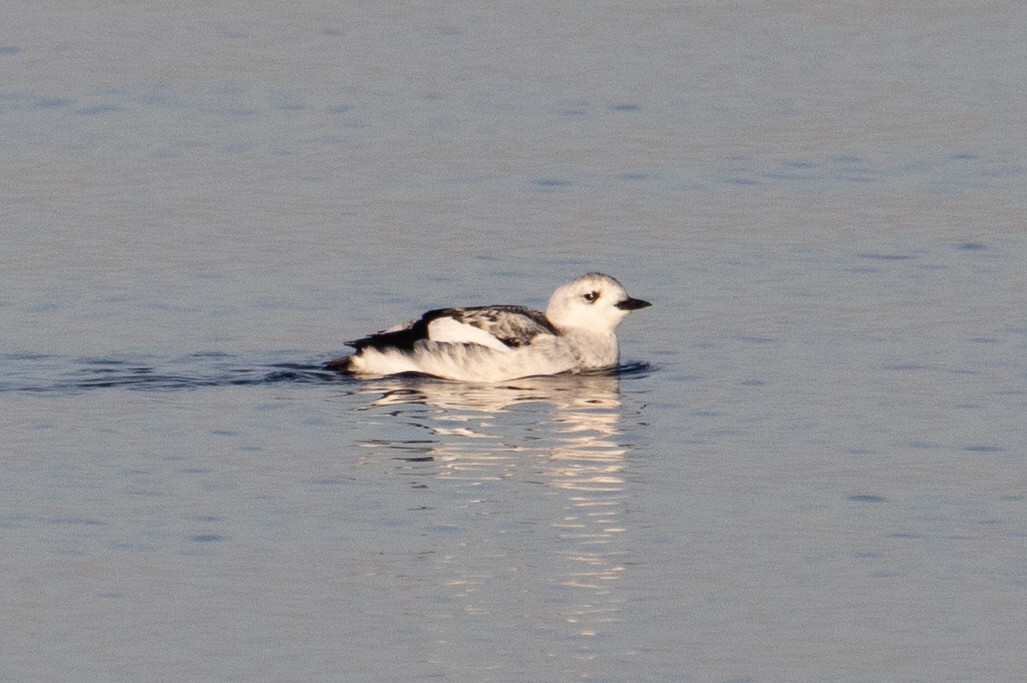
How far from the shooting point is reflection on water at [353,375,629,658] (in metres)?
13.8

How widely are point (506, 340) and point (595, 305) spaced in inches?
44.2

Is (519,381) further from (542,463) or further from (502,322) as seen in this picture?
(542,463)

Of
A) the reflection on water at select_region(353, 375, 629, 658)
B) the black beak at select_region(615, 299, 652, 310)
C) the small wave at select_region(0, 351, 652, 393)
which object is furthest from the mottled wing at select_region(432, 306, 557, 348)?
the small wave at select_region(0, 351, 652, 393)

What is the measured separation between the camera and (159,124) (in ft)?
104

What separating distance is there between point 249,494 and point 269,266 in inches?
366

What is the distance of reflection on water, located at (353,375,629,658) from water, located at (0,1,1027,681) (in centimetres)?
5

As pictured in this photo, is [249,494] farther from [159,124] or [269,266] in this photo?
[159,124]

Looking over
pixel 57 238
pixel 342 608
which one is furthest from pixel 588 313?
pixel 342 608

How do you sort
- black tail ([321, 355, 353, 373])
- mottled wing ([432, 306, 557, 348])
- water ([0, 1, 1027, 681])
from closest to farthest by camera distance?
water ([0, 1, 1027, 681]), black tail ([321, 355, 353, 373]), mottled wing ([432, 306, 557, 348])

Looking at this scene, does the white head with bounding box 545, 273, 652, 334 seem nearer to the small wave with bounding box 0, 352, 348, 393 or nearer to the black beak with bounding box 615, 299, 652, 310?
the black beak with bounding box 615, 299, 652, 310

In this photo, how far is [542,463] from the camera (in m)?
17.2

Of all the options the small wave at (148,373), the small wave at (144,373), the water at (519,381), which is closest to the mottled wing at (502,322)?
the water at (519,381)

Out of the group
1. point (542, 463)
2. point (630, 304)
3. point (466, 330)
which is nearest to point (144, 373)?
point (466, 330)

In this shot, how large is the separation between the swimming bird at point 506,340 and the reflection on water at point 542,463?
194 millimetres
